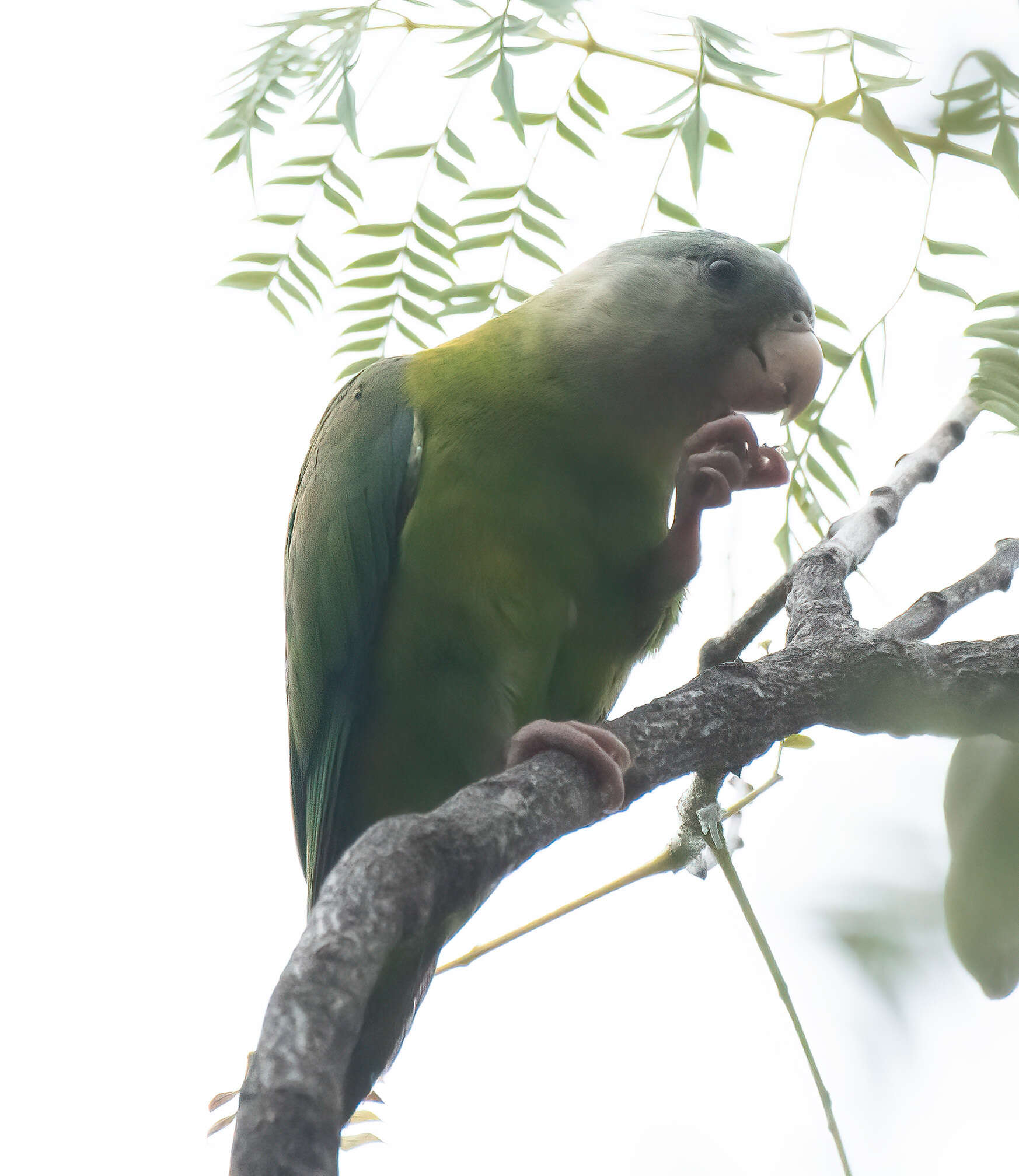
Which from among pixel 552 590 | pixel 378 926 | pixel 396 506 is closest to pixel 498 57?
pixel 396 506

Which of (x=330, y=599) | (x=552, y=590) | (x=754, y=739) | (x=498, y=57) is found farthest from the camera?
(x=330, y=599)

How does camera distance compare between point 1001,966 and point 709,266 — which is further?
point 709,266

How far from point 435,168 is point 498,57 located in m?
0.35

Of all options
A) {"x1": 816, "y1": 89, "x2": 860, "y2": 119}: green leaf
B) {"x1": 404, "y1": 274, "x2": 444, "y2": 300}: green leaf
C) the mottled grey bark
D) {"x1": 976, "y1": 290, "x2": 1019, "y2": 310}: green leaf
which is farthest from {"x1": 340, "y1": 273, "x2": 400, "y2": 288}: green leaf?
{"x1": 976, "y1": 290, "x2": 1019, "y2": 310}: green leaf

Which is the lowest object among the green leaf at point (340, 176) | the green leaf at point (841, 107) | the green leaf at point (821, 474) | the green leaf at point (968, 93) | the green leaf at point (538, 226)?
the green leaf at point (968, 93)

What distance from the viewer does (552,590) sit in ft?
5.64

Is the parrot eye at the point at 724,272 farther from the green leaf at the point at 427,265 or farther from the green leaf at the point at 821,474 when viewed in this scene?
the green leaf at the point at 427,265

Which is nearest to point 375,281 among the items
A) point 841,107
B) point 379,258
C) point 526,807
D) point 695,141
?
point 379,258

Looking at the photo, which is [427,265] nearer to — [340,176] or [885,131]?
[340,176]

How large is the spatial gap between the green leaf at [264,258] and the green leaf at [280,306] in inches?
2.2

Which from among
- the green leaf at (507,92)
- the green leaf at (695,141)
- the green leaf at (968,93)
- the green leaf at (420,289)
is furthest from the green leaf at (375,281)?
the green leaf at (968,93)

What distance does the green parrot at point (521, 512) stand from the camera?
67.7 inches

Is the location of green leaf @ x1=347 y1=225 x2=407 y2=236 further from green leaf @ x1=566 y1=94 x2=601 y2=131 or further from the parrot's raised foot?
the parrot's raised foot

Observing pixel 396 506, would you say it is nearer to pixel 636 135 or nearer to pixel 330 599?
pixel 330 599
